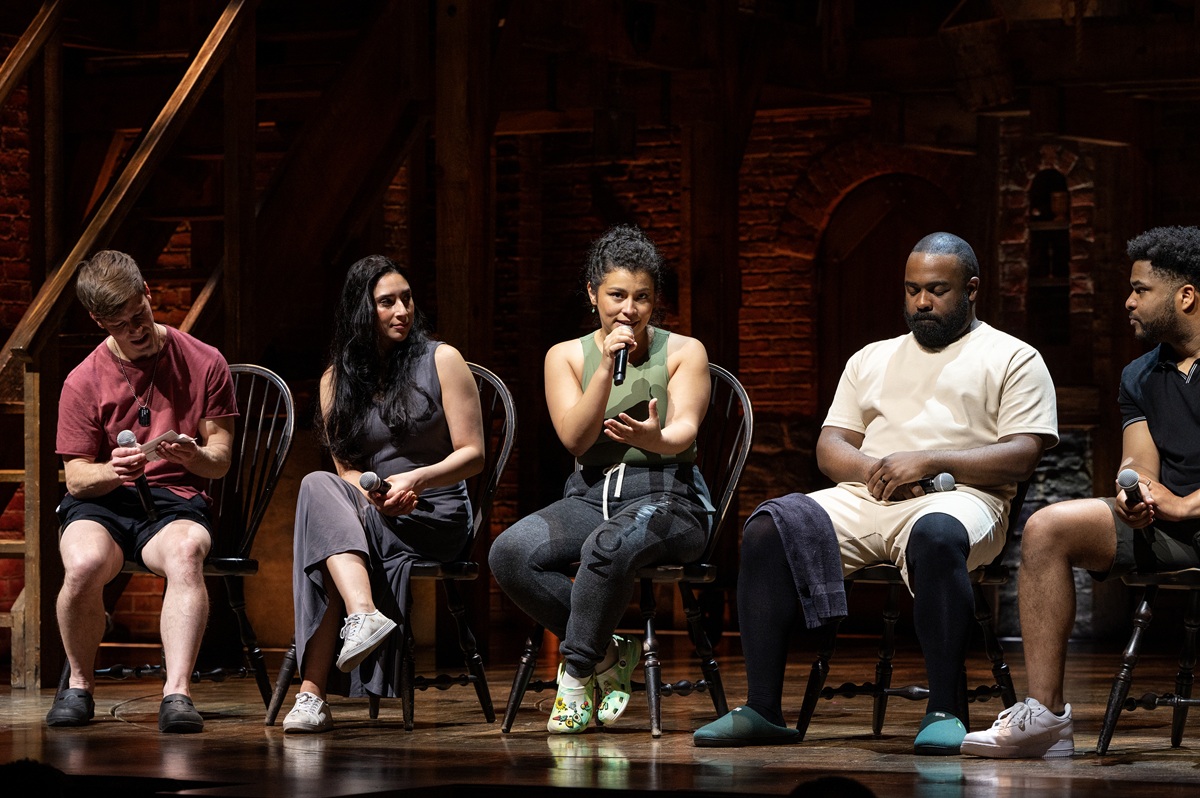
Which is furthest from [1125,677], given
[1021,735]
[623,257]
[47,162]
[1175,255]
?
[47,162]

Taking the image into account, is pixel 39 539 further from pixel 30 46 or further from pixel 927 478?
pixel 927 478

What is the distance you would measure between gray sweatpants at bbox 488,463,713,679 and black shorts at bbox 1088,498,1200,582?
0.99 m

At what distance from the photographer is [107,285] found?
183 inches

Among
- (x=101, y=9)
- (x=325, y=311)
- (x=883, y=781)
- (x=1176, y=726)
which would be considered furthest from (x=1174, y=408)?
(x=101, y=9)

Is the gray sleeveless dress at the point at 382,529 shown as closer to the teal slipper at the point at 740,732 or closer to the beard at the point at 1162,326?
the teal slipper at the point at 740,732

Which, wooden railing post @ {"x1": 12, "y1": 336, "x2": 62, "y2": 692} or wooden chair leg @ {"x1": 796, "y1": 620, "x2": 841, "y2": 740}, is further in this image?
wooden railing post @ {"x1": 12, "y1": 336, "x2": 62, "y2": 692}

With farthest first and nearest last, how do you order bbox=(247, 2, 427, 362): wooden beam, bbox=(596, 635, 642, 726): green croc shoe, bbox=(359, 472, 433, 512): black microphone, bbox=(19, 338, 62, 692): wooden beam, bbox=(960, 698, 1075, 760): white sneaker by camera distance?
bbox=(247, 2, 427, 362): wooden beam → bbox=(19, 338, 62, 692): wooden beam → bbox=(596, 635, 642, 726): green croc shoe → bbox=(359, 472, 433, 512): black microphone → bbox=(960, 698, 1075, 760): white sneaker

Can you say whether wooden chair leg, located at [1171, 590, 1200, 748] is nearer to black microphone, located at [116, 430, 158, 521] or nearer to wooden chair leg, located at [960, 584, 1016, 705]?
wooden chair leg, located at [960, 584, 1016, 705]

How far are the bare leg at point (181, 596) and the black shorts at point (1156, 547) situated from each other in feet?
7.28

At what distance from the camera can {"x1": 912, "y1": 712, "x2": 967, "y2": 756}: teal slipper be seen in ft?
12.3

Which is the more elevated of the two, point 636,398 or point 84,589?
point 636,398

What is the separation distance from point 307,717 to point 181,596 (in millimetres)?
472

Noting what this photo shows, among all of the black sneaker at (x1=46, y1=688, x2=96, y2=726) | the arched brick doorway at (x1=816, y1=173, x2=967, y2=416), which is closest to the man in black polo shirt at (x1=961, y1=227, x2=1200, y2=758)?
the black sneaker at (x1=46, y1=688, x2=96, y2=726)

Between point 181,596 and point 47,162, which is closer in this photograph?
point 181,596
